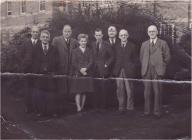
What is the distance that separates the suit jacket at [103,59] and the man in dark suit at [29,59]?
1.04 m

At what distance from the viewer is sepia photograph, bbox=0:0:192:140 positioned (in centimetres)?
619

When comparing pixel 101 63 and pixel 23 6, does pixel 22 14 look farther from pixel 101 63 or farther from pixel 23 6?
pixel 101 63

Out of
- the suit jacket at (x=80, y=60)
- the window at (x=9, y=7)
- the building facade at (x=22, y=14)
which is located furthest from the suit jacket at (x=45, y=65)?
the window at (x=9, y=7)

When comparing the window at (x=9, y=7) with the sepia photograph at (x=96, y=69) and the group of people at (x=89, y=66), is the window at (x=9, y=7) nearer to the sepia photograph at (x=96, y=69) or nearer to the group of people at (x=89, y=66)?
the sepia photograph at (x=96, y=69)

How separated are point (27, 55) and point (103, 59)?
4.15 ft

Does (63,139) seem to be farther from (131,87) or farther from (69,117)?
(131,87)

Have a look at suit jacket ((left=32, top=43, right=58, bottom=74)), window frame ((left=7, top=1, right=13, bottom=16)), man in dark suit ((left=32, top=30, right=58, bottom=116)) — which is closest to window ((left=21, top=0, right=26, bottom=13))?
window frame ((left=7, top=1, right=13, bottom=16))

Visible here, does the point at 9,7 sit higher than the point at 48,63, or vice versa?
the point at 9,7

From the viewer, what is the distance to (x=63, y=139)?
20.9ft

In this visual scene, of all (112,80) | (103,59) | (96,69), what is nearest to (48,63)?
(96,69)

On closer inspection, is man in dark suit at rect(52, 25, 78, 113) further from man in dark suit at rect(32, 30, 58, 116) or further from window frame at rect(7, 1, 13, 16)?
window frame at rect(7, 1, 13, 16)

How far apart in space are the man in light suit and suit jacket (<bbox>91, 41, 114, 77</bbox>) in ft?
1.69

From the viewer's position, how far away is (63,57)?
6418 mm

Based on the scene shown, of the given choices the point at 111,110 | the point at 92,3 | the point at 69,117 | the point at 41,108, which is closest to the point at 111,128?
the point at 111,110
